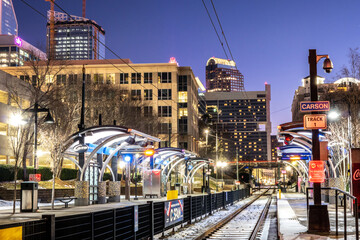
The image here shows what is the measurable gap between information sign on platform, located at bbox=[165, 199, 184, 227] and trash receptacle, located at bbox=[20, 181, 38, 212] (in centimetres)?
749

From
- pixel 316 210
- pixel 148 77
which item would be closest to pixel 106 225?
pixel 316 210

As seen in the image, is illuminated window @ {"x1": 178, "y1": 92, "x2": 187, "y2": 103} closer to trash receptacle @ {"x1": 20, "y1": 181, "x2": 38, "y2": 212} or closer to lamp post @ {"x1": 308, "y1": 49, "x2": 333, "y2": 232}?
trash receptacle @ {"x1": 20, "y1": 181, "x2": 38, "y2": 212}

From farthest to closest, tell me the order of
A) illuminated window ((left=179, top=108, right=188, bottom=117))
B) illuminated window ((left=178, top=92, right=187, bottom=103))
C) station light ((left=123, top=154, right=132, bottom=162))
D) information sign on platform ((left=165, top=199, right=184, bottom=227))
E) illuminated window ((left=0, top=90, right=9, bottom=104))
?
illuminated window ((left=178, top=92, right=187, bottom=103)) < illuminated window ((left=179, top=108, right=188, bottom=117)) < illuminated window ((left=0, top=90, right=9, bottom=104)) < station light ((left=123, top=154, right=132, bottom=162)) < information sign on platform ((left=165, top=199, right=184, bottom=227))

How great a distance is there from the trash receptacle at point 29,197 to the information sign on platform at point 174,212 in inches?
295

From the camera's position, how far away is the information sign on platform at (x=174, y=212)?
17.4 meters

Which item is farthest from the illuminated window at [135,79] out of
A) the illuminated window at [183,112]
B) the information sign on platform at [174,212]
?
the information sign on platform at [174,212]

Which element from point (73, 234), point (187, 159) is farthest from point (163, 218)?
point (187, 159)

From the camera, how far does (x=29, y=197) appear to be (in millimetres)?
22859

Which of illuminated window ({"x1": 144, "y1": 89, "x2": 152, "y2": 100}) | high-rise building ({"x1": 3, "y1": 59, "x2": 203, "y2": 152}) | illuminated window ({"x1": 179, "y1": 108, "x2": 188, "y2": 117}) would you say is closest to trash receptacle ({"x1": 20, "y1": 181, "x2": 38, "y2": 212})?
high-rise building ({"x1": 3, "y1": 59, "x2": 203, "y2": 152})

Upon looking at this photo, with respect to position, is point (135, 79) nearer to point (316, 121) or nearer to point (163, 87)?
point (163, 87)

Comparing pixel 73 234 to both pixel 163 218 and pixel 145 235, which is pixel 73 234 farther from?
pixel 163 218

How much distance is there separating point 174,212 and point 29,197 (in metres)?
8.14

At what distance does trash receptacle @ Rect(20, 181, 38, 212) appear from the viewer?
22.9 m

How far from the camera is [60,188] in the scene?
120 feet
